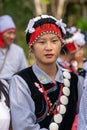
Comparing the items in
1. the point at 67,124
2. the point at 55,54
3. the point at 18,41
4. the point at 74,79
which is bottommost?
the point at 18,41

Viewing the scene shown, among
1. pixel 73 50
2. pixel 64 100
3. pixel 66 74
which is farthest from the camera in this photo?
pixel 73 50

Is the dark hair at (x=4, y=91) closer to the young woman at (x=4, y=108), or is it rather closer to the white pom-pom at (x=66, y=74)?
the young woman at (x=4, y=108)

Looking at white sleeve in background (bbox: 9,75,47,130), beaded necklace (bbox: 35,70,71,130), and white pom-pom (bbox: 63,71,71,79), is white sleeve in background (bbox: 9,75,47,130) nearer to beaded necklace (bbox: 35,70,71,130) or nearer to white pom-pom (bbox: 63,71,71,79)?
beaded necklace (bbox: 35,70,71,130)

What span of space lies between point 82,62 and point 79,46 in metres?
0.22

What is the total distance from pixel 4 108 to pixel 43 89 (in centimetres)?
39

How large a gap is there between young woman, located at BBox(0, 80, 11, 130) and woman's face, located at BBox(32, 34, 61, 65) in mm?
393

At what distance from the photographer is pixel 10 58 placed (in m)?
6.66

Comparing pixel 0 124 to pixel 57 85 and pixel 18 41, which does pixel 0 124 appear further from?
pixel 18 41

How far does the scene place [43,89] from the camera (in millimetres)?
3660

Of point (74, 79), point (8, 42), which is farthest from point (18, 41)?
point (74, 79)

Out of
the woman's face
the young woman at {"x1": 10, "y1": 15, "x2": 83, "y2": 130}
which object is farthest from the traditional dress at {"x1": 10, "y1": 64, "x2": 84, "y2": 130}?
the woman's face

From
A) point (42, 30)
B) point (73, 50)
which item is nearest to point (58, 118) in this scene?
point (42, 30)

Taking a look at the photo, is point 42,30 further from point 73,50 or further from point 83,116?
point 73,50

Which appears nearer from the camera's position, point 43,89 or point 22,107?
point 22,107
